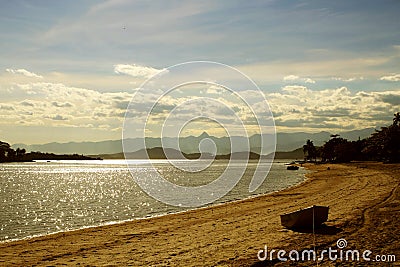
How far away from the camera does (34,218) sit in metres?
37.6

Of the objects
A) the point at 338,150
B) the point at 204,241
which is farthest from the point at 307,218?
the point at 338,150

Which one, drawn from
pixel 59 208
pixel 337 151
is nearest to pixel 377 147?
pixel 337 151

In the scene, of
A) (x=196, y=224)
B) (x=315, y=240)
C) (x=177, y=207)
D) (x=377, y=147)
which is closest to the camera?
(x=315, y=240)

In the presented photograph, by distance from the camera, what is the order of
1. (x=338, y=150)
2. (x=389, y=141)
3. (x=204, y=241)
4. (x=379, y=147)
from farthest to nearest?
(x=338, y=150) < (x=379, y=147) < (x=389, y=141) < (x=204, y=241)

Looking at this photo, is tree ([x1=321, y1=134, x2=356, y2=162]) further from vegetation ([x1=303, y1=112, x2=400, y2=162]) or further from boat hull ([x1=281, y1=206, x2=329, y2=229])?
boat hull ([x1=281, y1=206, x2=329, y2=229])

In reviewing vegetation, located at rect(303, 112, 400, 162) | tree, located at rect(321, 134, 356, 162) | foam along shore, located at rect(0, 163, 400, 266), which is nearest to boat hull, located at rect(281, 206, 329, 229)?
foam along shore, located at rect(0, 163, 400, 266)

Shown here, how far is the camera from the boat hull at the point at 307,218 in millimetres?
20469

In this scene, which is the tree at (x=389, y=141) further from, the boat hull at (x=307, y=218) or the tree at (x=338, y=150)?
the boat hull at (x=307, y=218)

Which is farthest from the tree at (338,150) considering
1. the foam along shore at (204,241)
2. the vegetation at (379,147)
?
the foam along shore at (204,241)

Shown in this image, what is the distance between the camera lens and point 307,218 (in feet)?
67.2

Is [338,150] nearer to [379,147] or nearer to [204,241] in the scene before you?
[379,147]

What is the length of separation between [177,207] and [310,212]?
87.0 feet

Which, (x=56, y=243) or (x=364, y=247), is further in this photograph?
(x=56, y=243)

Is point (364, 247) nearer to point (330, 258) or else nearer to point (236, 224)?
point (330, 258)
